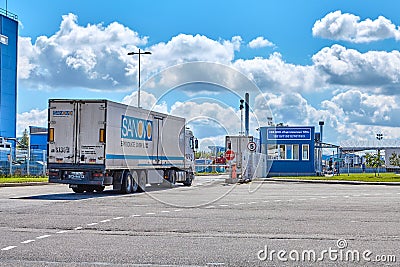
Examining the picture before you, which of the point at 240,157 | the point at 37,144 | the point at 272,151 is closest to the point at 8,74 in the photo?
the point at 37,144

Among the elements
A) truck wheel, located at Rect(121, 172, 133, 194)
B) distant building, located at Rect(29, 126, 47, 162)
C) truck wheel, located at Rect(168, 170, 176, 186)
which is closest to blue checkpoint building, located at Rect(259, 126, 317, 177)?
distant building, located at Rect(29, 126, 47, 162)

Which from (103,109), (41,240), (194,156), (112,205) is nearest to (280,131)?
(194,156)

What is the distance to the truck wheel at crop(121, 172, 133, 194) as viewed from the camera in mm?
27094

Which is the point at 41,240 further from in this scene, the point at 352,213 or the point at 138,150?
the point at 138,150

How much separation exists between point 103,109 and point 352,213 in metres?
11.0

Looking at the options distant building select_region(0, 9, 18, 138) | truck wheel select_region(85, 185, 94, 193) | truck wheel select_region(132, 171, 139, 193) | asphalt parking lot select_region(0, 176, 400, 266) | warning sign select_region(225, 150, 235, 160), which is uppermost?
distant building select_region(0, 9, 18, 138)

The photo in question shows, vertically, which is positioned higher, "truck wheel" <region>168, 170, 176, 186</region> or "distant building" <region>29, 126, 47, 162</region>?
"distant building" <region>29, 126, 47, 162</region>

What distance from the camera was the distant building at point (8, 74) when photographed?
74438 millimetres

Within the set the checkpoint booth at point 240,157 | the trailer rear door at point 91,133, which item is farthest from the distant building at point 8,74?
the trailer rear door at point 91,133

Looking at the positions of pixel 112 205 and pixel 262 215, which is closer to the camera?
pixel 262 215

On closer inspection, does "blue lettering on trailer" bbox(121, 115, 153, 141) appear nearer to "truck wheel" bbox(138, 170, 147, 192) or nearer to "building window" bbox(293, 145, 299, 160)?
"truck wheel" bbox(138, 170, 147, 192)

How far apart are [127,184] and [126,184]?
10 cm

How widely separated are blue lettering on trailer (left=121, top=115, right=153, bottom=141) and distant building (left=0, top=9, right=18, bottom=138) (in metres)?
48.5

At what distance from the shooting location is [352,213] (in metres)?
18.1
